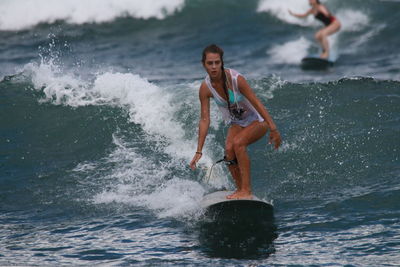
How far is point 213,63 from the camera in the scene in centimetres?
729

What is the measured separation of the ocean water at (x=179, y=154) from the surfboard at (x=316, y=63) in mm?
217

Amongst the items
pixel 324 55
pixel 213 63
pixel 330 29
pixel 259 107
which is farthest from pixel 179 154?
pixel 330 29

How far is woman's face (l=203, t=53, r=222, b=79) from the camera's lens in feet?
23.9

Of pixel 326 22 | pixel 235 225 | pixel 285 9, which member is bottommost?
pixel 235 225

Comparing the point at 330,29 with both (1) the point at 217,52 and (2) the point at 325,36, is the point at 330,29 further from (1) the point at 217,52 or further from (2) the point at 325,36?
(1) the point at 217,52

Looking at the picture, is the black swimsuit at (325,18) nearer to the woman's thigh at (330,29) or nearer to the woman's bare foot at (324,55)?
the woman's thigh at (330,29)

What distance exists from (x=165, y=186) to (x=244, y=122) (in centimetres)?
168

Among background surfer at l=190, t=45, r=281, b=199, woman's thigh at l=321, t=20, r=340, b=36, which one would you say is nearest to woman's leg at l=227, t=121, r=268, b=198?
background surfer at l=190, t=45, r=281, b=199

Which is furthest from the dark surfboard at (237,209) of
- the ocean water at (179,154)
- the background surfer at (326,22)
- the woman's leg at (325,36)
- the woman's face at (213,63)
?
the background surfer at (326,22)

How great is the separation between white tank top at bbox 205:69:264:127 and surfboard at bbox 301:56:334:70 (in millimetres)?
8286

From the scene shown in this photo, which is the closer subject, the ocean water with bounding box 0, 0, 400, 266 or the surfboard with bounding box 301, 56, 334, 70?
the ocean water with bounding box 0, 0, 400, 266

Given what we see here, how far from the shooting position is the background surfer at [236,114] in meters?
7.39

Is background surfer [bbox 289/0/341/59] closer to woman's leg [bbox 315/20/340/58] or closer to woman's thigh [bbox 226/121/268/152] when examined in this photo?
woman's leg [bbox 315/20/340/58]

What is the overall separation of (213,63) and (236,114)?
703 millimetres
